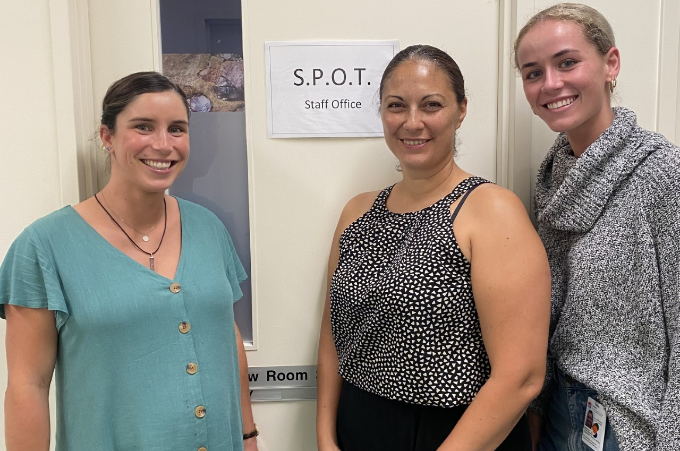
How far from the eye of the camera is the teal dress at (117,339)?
92cm

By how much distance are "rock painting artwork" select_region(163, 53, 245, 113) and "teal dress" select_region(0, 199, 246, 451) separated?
18.5 inches

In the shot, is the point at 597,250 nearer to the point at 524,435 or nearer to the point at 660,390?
the point at 660,390

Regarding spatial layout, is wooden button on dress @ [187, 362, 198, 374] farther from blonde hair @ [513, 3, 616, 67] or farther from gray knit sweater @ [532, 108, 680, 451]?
blonde hair @ [513, 3, 616, 67]

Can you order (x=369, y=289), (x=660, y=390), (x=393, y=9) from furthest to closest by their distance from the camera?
(x=393, y=9)
(x=369, y=289)
(x=660, y=390)

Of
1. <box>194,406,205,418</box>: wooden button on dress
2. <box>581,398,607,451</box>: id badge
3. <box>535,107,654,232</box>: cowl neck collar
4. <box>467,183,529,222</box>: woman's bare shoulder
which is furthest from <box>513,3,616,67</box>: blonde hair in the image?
<box>194,406,205,418</box>: wooden button on dress

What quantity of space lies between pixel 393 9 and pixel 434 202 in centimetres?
54

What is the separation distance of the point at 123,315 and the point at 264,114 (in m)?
0.61

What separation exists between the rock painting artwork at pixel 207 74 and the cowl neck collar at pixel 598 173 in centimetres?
81

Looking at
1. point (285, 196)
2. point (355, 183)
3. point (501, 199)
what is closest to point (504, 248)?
point (501, 199)

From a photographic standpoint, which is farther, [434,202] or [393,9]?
[393,9]

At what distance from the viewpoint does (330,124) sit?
128 centimetres

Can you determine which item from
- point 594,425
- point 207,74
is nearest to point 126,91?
point 207,74

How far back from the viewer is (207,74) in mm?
1287

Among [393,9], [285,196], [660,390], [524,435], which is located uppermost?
[393,9]
